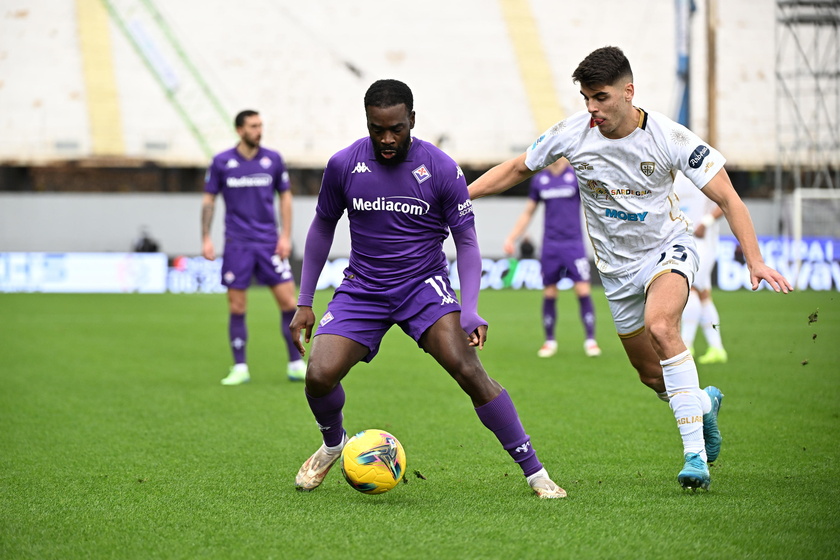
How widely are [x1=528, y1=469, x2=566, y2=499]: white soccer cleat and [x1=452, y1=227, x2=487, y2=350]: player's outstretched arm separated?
2.29 feet

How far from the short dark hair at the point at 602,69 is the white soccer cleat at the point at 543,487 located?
1898mm

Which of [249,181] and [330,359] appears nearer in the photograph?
[330,359]

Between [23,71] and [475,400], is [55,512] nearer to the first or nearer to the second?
[475,400]

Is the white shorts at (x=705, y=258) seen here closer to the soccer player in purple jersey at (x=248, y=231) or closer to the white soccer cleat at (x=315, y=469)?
the soccer player in purple jersey at (x=248, y=231)

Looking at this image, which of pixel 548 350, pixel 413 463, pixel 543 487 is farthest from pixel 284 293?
pixel 543 487

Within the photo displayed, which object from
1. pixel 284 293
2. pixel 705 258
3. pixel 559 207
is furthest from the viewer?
pixel 559 207

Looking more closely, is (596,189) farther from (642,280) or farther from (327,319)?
(327,319)

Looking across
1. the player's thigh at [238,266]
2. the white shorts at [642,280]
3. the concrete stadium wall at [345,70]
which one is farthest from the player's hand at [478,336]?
the concrete stadium wall at [345,70]

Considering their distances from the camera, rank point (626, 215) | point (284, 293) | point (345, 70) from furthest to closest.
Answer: point (345, 70)
point (284, 293)
point (626, 215)

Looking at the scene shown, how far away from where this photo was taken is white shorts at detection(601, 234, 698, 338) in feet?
16.5

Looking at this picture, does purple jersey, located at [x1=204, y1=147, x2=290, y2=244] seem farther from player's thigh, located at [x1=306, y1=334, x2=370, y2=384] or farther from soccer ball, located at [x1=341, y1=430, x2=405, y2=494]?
soccer ball, located at [x1=341, y1=430, x2=405, y2=494]

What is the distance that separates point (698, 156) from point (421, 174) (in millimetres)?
1352

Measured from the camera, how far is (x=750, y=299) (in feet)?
67.3

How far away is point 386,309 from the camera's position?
16.2 feet
